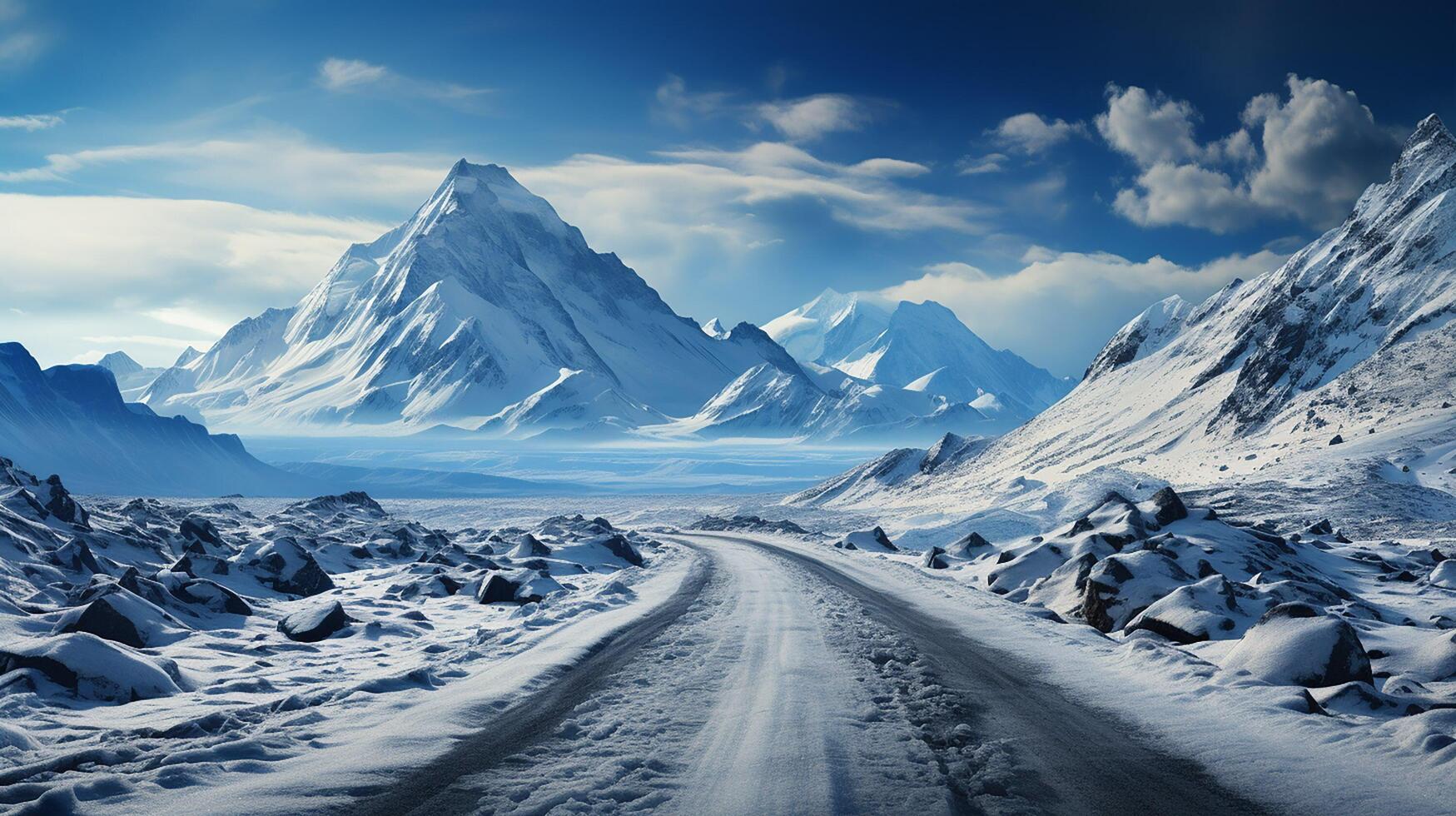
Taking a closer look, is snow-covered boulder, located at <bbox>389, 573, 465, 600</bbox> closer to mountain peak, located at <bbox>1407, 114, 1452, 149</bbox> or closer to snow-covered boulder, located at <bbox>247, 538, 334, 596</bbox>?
snow-covered boulder, located at <bbox>247, 538, 334, 596</bbox>

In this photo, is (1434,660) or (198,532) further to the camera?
(198,532)

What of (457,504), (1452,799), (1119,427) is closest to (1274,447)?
(1119,427)

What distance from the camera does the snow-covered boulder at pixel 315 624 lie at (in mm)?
19297

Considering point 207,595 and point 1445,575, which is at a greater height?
point 1445,575

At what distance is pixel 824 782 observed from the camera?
25.7ft

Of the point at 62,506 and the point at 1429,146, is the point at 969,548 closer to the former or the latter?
the point at 62,506

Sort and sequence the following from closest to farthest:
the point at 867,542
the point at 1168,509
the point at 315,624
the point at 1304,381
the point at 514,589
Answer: the point at 315,624 < the point at 514,589 < the point at 1168,509 < the point at 867,542 < the point at 1304,381

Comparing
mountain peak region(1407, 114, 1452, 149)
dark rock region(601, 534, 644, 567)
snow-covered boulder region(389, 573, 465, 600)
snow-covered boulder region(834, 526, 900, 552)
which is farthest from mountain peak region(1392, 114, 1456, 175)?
snow-covered boulder region(389, 573, 465, 600)

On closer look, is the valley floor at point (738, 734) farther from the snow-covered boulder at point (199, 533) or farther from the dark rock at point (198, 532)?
the dark rock at point (198, 532)

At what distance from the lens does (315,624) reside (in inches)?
767

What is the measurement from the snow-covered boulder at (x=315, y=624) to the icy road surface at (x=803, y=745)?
27.1 ft

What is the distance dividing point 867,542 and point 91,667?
148ft

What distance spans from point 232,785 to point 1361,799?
10.2 m

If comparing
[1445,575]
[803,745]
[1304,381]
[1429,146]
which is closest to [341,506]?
[1445,575]
